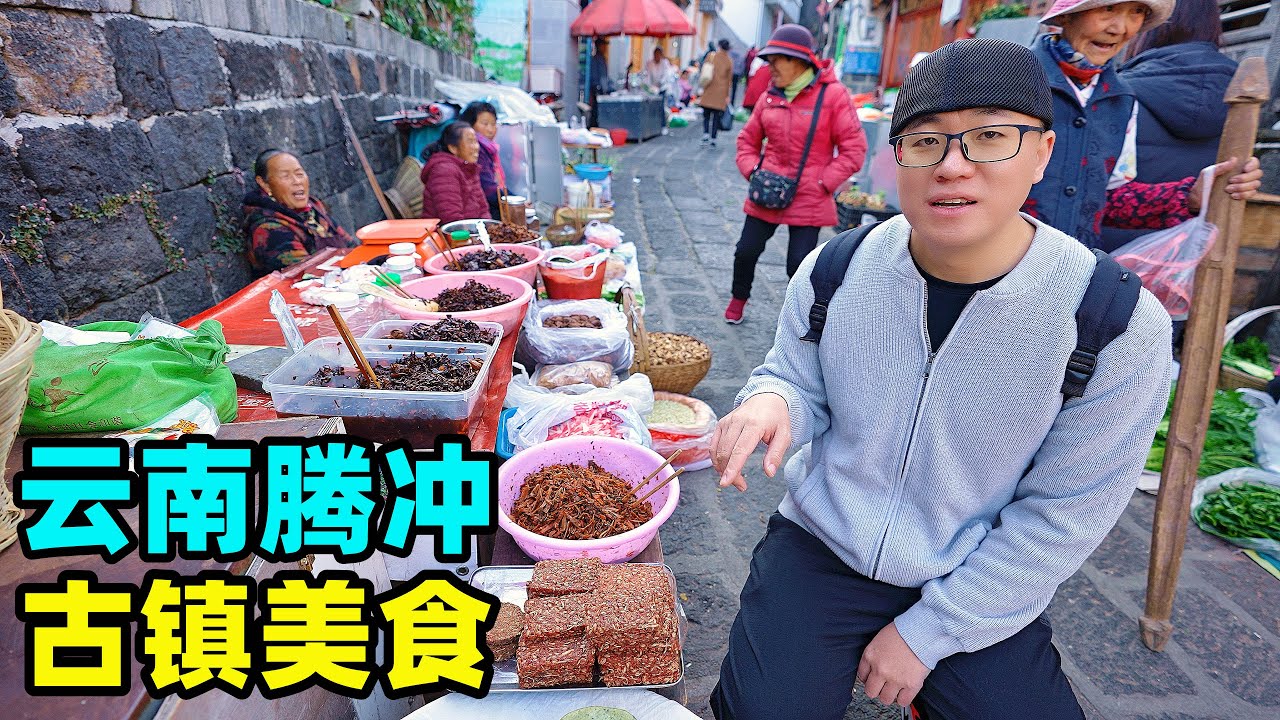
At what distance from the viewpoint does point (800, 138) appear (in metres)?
5.27

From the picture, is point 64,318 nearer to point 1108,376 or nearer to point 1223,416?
point 1108,376

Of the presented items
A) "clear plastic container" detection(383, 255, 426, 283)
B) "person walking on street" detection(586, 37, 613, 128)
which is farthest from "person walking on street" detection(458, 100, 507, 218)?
"person walking on street" detection(586, 37, 613, 128)

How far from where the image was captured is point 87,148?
9.69 ft

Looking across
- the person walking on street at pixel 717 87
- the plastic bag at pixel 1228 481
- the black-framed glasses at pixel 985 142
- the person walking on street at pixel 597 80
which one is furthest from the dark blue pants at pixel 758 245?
the person walking on street at pixel 717 87

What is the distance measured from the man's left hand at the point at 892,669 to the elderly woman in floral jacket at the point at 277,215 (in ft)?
13.7

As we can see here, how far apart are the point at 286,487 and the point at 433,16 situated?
10.1 meters

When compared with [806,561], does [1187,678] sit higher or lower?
lower

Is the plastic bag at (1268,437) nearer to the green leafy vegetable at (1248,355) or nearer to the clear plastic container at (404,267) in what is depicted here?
the green leafy vegetable at (1248,355)

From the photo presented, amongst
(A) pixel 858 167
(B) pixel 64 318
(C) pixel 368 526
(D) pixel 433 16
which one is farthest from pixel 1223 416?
(D) pixel 433 16

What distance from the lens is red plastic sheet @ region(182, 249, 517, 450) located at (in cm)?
240

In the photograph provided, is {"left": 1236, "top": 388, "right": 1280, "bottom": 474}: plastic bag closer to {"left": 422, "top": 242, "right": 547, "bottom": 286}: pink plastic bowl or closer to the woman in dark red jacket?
{"left": 422, "top": 242, "right": 547, "bottom": 286}: pink plastic bowl

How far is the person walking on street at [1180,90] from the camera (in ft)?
11.1

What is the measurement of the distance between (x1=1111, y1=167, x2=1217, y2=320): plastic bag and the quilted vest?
1.00 feet

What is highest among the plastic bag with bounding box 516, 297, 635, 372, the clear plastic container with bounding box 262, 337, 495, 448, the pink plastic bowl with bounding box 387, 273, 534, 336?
the pink plastic bowl with bounding box 387, 273, 534, 336
